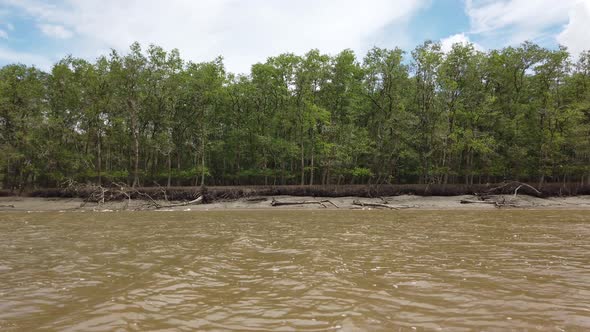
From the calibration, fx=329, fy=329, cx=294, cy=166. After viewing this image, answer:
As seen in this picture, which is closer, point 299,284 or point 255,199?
point 299,284

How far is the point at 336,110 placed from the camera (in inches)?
1683

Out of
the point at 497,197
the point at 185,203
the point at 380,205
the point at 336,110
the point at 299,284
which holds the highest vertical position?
the point at 336,110

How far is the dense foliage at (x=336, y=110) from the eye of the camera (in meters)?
35.0

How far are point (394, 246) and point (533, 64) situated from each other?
3934 centimetres

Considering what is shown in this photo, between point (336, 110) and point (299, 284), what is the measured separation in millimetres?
38071

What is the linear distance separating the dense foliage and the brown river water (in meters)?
25.4

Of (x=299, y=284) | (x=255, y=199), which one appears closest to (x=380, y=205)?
(x=255, y=199)

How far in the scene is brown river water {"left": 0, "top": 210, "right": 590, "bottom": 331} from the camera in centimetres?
448

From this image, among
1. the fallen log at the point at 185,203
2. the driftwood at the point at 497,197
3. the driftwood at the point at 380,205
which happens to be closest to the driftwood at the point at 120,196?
the fallen log at the point at 185,203

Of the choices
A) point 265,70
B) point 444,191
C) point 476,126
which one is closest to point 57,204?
point 265,70

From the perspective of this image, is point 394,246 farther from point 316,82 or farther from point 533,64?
point 533,64

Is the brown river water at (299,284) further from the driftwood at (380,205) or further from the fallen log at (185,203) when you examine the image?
the fallen log at (185,203)

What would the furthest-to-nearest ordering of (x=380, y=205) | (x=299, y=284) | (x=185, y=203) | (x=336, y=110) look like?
1. (x=336, y=110)
2. (x=185, y=203)
3. (x=380, y=205)
4. (x=299, y=284)

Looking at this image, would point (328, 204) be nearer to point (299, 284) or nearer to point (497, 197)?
point (497, 197)
